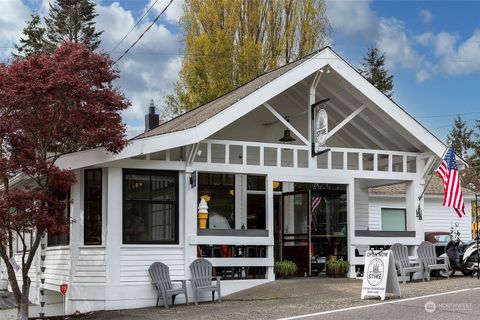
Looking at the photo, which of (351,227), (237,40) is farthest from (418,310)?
(237,40)

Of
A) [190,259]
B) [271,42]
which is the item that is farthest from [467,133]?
[190,259]

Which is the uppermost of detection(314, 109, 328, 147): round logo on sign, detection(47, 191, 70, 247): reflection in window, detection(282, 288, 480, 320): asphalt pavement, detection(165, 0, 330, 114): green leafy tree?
detection(165, 0, 330, 114): green leafy tree

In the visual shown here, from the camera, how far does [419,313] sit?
1101 cm

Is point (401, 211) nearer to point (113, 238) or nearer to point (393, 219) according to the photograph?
point (393, 219)

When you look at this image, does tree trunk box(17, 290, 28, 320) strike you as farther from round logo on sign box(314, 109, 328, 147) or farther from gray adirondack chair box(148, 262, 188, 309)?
round logo on sign box(314, 109, 328, 147)

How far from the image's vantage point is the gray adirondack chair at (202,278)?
1476cm

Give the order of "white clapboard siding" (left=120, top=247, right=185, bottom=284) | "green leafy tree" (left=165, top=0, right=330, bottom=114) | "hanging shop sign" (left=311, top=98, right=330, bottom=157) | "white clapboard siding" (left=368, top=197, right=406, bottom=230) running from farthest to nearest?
"green leafy tree" (left=165, top=0, right=330, bottom=114), "white clapboard siding" (left=368, top=197, right=406, bottom=230), "hanging shop sign" (left=311, top=98, right=330, bottom=157), "white clapboard siding" (left=120, top=247, right=185, bottom=284)

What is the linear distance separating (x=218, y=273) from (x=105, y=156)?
4.22 meters

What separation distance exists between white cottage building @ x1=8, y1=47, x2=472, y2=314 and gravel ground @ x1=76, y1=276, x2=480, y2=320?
0.73 m

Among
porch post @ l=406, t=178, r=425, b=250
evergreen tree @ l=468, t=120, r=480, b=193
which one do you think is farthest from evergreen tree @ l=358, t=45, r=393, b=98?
porch post @ l=406, t=178, r=425, b=250

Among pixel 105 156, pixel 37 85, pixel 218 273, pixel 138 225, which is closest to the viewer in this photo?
pixel 37 85

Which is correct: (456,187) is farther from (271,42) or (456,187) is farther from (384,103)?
(271,42)

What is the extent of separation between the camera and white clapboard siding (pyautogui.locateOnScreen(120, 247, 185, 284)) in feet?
48.1

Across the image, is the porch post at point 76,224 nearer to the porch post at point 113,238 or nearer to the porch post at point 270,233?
the porch post at point 113,238
